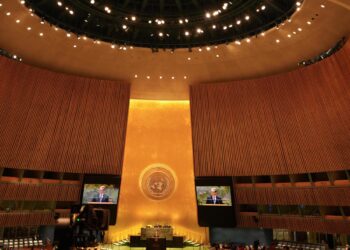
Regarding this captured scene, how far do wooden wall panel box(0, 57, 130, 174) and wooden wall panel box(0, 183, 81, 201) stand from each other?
3.04 feet

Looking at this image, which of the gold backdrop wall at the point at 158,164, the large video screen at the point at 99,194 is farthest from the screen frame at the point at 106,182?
the gold backdrop wall at the point at 158,164

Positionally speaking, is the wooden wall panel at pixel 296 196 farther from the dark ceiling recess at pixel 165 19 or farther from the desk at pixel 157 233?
the dark ceiling recess at pixel 165 19

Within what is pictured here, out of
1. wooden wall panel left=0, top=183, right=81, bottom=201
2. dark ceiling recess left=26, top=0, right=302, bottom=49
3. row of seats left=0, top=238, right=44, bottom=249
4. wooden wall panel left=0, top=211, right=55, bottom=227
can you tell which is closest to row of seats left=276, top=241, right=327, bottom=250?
dark ceiling recess left=26, top=0, right=302, bottom=49

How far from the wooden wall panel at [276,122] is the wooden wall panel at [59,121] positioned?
4247 millimetres

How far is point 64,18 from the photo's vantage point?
12586 millimetres

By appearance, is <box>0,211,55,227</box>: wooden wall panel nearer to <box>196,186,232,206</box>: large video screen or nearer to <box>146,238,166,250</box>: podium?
<box>146,238,166,250</box>: podium

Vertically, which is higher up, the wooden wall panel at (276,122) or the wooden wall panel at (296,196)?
the wooden wall panel at (276,122)

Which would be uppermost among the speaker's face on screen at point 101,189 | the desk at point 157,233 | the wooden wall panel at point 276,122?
the wooden wall panel at point 276,122

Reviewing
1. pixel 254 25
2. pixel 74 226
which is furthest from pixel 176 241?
pixel 74 226

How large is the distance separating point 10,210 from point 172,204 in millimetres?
8296

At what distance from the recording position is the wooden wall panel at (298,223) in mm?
12492

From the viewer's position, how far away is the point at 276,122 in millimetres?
14273

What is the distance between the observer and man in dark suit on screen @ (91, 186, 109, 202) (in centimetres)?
1461

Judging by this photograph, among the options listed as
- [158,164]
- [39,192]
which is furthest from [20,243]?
[158,164]
